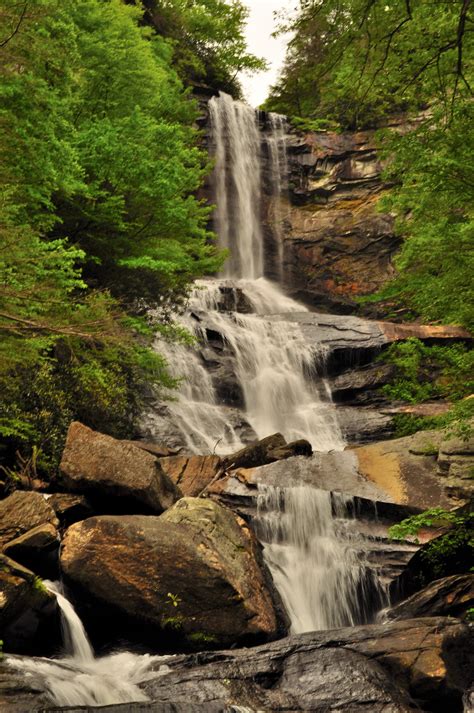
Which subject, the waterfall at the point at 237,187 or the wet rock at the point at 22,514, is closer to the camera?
the wet rock at the point at 22,514

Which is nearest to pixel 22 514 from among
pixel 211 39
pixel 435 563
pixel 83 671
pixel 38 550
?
pixel 38 550

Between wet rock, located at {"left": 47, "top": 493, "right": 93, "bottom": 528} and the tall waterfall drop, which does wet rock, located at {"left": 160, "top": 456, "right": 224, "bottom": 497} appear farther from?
the tall waterfall drop

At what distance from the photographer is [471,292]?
8.21m

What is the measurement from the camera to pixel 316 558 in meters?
10.5

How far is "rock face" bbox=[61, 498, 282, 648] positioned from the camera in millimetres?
7383

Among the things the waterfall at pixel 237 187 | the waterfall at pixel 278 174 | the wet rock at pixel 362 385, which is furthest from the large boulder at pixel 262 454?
the waterfall at pixel 278 174

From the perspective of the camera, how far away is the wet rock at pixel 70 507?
8.86 m

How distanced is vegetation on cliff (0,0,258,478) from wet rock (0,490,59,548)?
1.70 meters

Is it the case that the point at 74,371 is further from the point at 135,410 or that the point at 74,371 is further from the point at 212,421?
the point at 212,421

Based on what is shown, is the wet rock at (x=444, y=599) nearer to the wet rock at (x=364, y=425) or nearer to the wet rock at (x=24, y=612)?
the wet rock at (x=24, y=612)

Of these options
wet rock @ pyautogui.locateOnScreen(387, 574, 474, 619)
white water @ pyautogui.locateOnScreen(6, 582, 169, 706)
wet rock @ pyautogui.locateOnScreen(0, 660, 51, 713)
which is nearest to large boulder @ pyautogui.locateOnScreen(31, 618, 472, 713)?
white water @ pyautogui.locateOnScreen(6, 582, 169, 706)

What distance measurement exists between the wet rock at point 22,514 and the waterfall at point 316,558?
3.74 metres

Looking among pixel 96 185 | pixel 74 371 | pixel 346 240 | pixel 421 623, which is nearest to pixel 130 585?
pixel 421 623

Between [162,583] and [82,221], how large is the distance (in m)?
9.40
